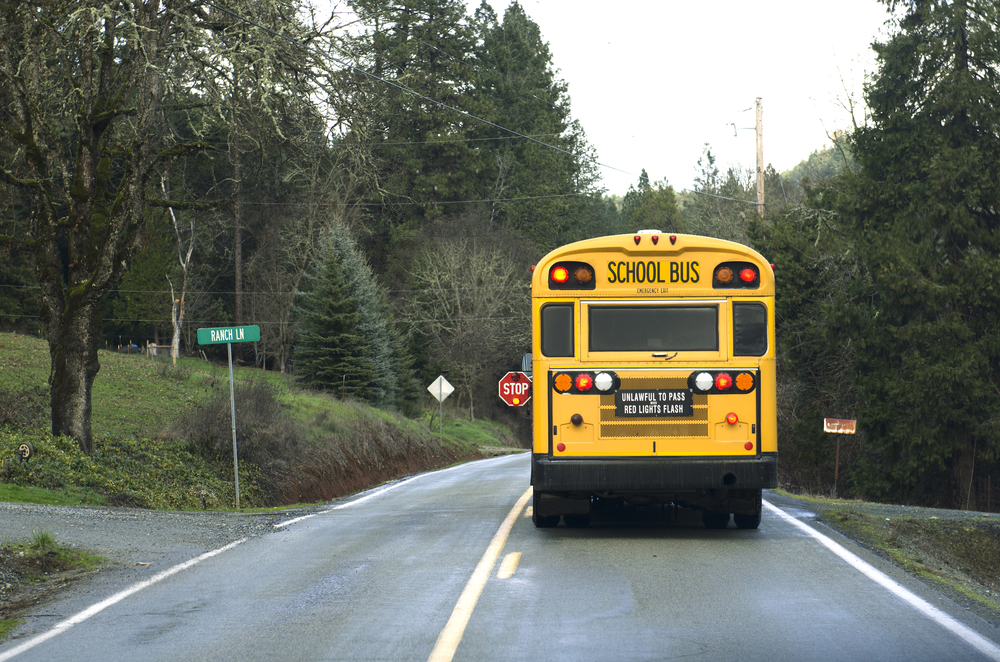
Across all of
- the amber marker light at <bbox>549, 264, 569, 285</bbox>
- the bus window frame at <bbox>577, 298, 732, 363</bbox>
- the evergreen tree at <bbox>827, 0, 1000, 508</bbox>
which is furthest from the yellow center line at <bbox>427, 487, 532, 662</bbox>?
the evergreen tree at <bbox>827, 0, 1000, 508</bbox>

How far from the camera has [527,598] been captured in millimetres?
7781

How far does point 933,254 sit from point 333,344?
23367 millimetres

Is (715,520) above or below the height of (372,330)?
below

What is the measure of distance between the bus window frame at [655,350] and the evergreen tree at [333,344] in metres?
31.5

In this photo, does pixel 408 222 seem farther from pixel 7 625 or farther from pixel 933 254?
pixel 7 625

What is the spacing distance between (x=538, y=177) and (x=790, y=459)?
130ft

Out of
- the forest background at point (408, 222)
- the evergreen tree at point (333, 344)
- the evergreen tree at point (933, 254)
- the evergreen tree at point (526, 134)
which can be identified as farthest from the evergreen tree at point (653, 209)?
the evergreen tree at point (933, 254)

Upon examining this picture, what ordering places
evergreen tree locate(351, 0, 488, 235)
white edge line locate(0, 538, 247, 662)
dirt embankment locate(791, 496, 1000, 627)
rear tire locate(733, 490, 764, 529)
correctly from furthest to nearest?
evergreen tree locate(351, 0, 488, 235), rear tire locate(733, 490, 764, 529), dirt embankment locate(791, 496, 1000, 627), white edge line locate(0, 538, 247, 662)

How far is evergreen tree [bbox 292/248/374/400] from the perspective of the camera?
137 ft

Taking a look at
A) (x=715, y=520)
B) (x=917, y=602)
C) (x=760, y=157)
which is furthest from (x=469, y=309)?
(x=917, y=602)

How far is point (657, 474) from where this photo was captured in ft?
34.8

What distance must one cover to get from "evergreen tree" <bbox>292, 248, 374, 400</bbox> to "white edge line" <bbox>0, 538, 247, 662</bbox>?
3126cm

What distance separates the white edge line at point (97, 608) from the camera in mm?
6488

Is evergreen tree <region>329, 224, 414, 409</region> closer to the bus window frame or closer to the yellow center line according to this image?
the yellow center line
